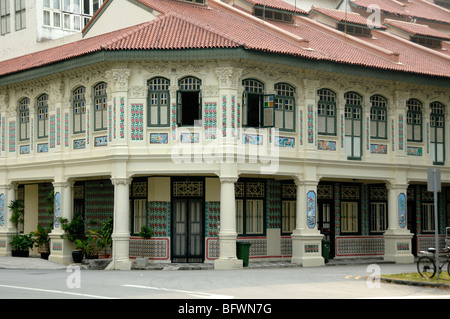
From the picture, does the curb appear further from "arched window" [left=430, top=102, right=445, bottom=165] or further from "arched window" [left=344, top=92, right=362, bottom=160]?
"arched window" [left=430, top=102, right=445, bottom=165]

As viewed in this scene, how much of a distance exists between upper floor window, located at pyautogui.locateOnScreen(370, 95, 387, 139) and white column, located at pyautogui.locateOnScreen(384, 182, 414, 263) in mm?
2050

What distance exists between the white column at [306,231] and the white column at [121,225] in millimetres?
5964

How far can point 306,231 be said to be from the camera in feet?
99.0

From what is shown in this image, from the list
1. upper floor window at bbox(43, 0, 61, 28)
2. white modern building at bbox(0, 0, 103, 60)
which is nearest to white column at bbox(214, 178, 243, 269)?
white modern building at bbox(0, 0, 103, 60)

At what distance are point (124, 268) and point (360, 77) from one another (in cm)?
1154

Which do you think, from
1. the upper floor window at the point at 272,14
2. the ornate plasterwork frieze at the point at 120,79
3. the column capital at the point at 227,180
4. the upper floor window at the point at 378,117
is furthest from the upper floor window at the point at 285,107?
the upper floor window at the point at 272,14

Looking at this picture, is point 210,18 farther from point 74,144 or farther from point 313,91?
point 74,144

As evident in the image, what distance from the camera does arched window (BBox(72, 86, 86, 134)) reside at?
103ft

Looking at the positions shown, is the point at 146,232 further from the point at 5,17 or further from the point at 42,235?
the point at 5,17

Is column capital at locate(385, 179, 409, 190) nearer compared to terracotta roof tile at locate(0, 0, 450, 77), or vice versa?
terracotta roof tile at locate(0, 0, 450, 77)

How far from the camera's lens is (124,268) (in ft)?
93.2

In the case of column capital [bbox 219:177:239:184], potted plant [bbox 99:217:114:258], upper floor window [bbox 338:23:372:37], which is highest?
upper floor window [bbox 338:23:372:37]

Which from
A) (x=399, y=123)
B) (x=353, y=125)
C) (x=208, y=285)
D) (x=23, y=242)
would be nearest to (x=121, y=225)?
(x=23, y=242)
